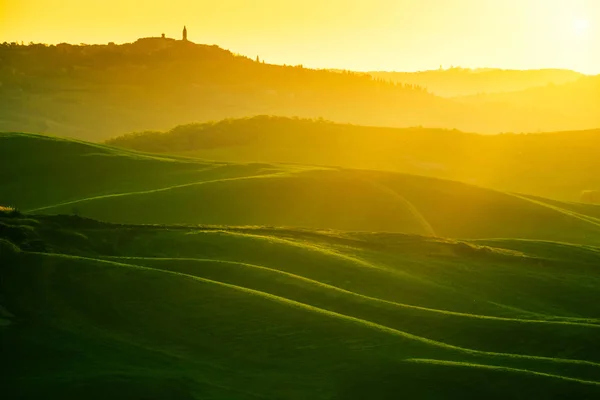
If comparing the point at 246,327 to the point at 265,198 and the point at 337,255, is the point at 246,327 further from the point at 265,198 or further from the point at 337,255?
the point at 265,198

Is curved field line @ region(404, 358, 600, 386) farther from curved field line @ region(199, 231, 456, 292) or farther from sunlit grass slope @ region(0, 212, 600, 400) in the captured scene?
curved field line @ region(199, 231, 456, 292)

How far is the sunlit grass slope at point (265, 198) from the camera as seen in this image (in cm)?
5953

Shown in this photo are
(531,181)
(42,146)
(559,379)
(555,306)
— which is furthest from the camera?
(531,181)

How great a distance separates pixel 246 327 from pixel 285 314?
4.99 ft

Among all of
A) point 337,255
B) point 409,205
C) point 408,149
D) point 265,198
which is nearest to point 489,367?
point 337,255

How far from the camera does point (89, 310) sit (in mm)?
25047

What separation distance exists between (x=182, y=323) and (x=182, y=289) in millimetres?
2032

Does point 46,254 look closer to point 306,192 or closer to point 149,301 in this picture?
point 149,301

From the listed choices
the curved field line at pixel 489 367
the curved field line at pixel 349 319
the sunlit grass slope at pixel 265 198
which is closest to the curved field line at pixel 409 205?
the sunlit grass slope at pixel 265 198

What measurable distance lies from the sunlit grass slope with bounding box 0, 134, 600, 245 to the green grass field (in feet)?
50.0

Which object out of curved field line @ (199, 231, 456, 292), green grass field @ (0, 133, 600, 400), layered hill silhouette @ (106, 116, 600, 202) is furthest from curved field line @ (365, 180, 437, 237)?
layered hill silhouette @ (106, 116, 600, 202)

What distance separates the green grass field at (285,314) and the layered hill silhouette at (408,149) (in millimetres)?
71765

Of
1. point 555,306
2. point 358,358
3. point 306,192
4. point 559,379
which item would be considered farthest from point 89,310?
point 306,192

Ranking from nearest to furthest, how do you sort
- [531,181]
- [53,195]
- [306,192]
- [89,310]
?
[89,310] < [306,192] < [53,195] < [531,181]
